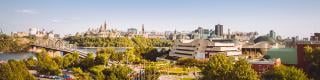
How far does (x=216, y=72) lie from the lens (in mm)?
33125

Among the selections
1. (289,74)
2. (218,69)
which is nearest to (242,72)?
(218,69)

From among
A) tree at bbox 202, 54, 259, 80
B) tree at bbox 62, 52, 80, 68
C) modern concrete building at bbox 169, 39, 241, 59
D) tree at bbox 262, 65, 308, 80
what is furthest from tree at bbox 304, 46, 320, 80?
tree at bbox 62, 52, 80, 68

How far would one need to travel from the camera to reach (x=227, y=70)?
3216cm

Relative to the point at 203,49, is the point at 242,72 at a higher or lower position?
lower

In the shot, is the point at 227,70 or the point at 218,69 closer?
the point at 227,70

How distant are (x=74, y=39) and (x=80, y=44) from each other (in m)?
9.34

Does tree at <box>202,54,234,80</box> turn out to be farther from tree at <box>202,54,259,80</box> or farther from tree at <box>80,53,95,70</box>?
tree at <box>80,53,95,70</box>

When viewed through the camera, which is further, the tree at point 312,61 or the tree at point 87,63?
the tree at point 87,63

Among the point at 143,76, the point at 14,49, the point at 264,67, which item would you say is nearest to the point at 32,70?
the point at 143,76

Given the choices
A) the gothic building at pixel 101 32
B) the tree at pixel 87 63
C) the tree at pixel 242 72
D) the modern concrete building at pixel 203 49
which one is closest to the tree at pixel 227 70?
the tree at pixel 242 72

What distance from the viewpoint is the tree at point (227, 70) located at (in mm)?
Answer: 30938

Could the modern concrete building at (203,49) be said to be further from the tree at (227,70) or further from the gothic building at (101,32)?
the gothic building at (101,32)

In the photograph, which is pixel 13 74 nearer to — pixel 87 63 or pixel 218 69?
pixel 218 69

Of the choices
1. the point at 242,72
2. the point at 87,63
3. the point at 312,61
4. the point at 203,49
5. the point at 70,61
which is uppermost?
the point at 203,49
